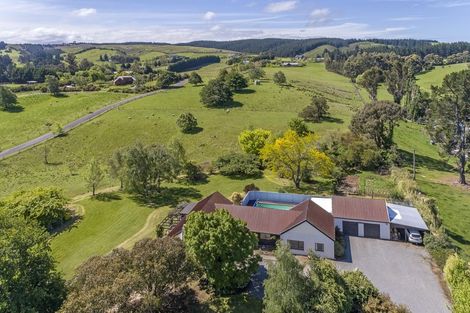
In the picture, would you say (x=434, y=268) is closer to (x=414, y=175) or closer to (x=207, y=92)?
(x=414, y=175)

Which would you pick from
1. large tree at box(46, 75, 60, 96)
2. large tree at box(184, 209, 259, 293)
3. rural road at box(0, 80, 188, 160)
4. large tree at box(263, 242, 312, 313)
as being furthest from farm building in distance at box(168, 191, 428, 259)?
large tree at box(46, 75, 60, 96)

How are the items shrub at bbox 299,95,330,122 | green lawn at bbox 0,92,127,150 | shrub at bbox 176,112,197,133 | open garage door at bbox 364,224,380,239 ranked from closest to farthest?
open garage door at bbox 364,224,380,239 < shrub at bbox 176,112,197,133 < green lawn at bbox 0,92,127,150 < shrub at bbox 299,95,330,122

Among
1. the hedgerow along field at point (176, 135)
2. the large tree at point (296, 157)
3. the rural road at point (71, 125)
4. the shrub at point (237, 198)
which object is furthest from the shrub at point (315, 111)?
the rural road at point (71, 125)

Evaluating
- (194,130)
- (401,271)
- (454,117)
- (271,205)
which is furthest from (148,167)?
(454,117)

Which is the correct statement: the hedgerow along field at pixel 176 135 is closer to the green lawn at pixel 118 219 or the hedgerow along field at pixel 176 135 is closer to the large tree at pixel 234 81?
the green lawn at pixel 118 219

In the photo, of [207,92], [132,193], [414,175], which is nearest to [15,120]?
[207,92]

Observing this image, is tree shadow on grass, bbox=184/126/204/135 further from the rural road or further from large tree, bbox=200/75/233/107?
the rural road

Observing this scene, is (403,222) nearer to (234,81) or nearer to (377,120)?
(377,120)
